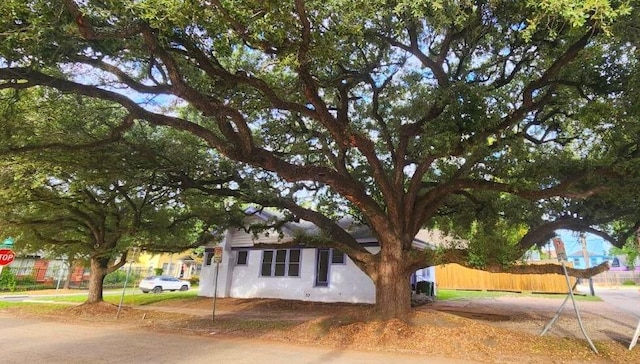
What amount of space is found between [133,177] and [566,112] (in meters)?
13.4

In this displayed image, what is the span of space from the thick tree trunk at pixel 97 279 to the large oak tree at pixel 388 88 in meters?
8.32

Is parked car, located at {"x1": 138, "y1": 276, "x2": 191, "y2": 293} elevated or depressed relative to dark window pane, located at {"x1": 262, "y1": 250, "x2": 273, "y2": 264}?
depressed

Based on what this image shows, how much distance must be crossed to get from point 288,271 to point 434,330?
11.6 m

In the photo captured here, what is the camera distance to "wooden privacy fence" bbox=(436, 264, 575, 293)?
1094 inches

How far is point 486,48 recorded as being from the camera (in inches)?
401

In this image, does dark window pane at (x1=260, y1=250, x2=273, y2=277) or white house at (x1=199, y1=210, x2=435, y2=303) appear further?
dark window pane at (x1=260, y1=250, x2=273, y2=277)

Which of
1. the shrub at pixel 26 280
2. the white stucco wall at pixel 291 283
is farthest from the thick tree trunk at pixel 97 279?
the shrub at pixel 26 280

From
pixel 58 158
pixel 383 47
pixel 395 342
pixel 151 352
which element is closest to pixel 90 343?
pixel 151 352

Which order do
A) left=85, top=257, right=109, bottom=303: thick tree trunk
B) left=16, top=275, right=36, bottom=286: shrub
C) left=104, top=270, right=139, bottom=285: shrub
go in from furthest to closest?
left=104, top=270, right=139, bottom=285: shrub < left=16, top=275, right=36, bottom=286: shrub < left=85, top=257, right=109, bottom=303: thick tree trunk

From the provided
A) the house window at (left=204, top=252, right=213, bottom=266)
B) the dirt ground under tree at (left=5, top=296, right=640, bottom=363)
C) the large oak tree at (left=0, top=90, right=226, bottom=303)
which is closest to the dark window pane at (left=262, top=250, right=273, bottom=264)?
the large oak tree at (left=0, top=90, right=226, bottom=303)

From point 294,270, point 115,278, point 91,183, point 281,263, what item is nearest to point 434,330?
point 294,270

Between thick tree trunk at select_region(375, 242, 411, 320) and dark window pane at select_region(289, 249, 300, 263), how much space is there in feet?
31.0

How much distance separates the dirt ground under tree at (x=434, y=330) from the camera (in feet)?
27.6

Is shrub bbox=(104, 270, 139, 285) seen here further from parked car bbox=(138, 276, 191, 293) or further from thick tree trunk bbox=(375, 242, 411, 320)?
thick tree trunk bbox=(375, 242, 411, 320)
